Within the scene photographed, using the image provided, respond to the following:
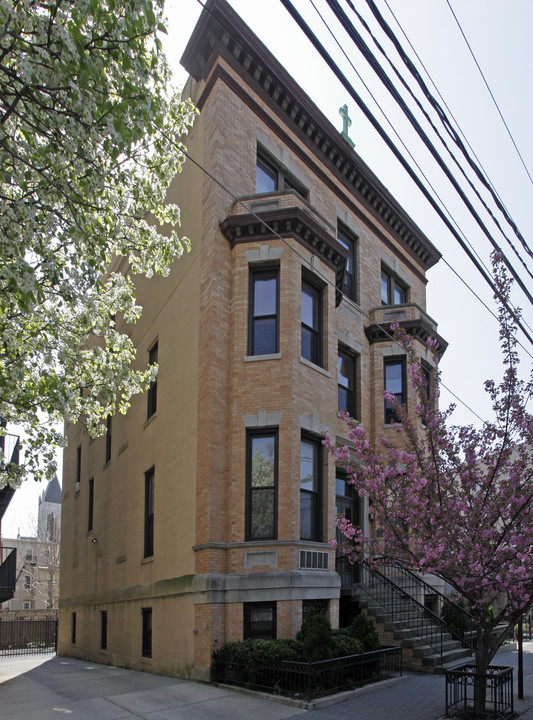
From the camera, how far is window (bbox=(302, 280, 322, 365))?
15.1 metres

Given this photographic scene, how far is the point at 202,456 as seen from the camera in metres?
13.6

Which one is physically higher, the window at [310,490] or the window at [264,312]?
the window at [264,312]

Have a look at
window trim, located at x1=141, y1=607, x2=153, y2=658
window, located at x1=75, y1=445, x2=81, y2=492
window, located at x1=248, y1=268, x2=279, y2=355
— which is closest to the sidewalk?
window trim, located at x1=141, y1=607, x2=153, y2=658

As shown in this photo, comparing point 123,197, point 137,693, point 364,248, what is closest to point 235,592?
point 137,693

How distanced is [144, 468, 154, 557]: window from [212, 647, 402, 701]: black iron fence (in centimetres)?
526

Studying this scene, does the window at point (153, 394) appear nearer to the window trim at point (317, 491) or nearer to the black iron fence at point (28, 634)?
the window trim at point (317, 491)

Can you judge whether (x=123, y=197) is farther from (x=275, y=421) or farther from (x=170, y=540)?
(x=170, y=540)

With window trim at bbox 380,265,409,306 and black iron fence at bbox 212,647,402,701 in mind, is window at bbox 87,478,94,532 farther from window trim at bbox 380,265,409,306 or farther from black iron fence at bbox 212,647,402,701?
black iron fence at bbox 212,647,402,701

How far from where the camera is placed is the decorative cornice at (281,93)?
15.2m

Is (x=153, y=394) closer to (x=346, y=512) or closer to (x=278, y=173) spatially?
(x=346, y=512)

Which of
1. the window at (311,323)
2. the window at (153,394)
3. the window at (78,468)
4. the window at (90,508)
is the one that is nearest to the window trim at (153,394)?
the window at (153,394)

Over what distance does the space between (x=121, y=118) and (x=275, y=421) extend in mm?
7573

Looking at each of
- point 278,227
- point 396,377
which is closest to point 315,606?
point 278,227

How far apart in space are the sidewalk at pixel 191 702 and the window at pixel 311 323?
6.95 meters
